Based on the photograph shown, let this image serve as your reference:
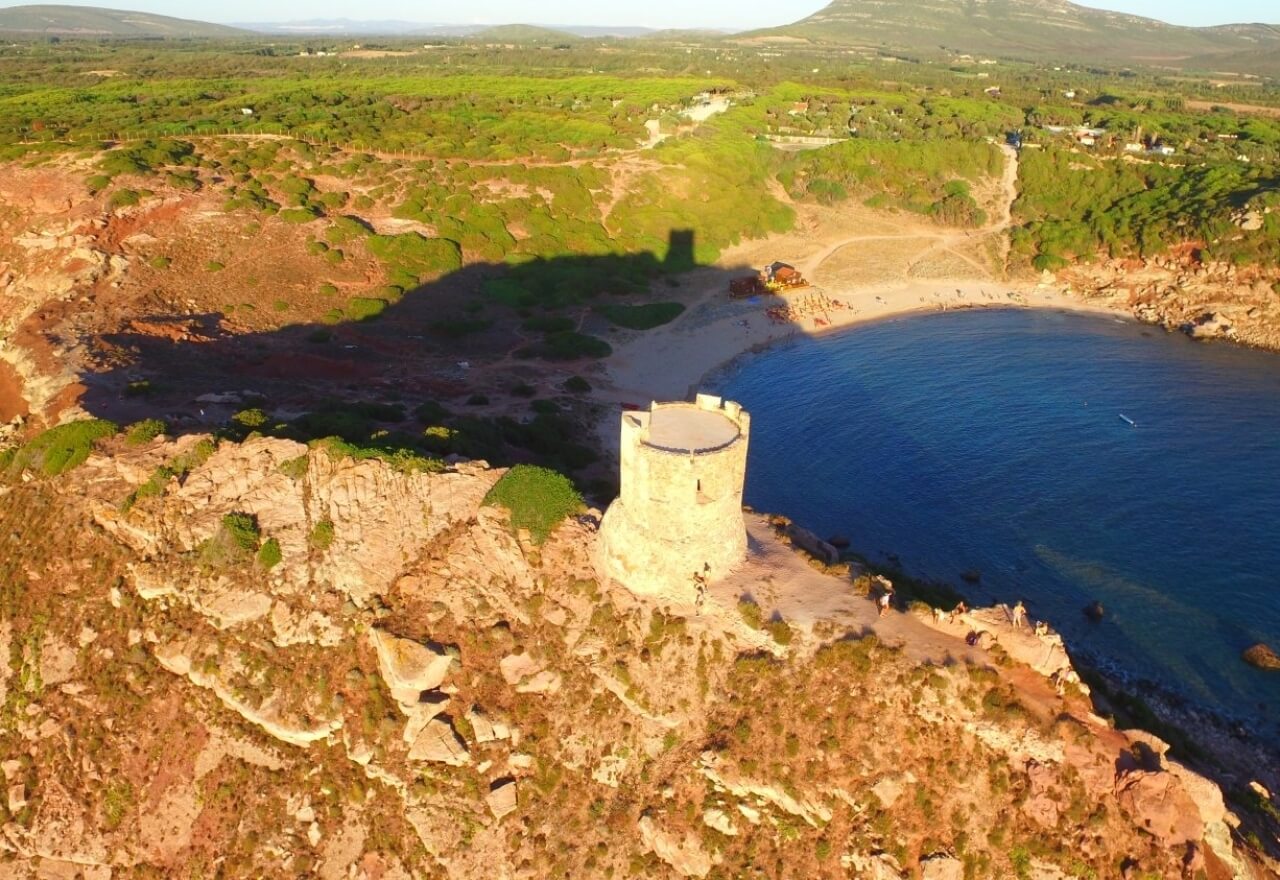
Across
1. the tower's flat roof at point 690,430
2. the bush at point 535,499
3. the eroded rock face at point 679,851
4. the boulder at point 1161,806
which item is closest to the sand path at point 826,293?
the bush at point 535,499

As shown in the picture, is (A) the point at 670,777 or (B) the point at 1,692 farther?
(B) the point at 1,692

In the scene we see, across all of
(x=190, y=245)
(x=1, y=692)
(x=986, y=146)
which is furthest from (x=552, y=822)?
(x=986, y=146)

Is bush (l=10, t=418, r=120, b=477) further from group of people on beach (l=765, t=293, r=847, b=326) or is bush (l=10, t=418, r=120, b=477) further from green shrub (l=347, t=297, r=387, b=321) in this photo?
group of people on beach (l=765, t=293, r=847, b=326)

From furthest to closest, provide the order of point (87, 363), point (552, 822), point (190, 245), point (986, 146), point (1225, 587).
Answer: point (986, 146) → point (190, 245) → point (87, 363) → point (1225, 587) → point (552, 822)

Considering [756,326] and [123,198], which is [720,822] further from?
[123,198]

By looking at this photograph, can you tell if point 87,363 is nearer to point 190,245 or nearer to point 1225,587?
point 190,245

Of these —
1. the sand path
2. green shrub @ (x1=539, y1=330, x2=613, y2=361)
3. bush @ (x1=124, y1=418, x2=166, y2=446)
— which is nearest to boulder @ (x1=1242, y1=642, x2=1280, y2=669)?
the sand path
